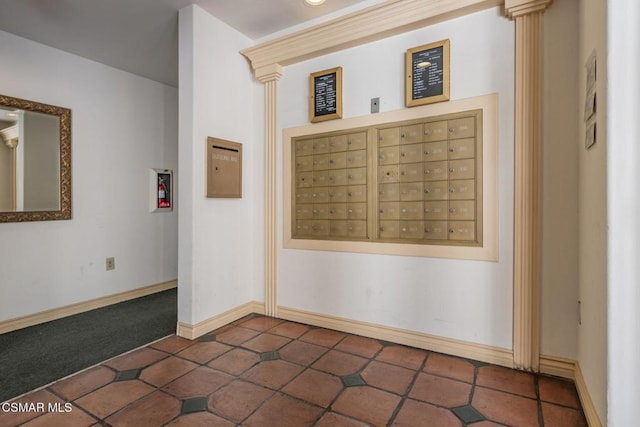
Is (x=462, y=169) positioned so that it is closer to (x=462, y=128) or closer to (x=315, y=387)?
(x=462, y=128)

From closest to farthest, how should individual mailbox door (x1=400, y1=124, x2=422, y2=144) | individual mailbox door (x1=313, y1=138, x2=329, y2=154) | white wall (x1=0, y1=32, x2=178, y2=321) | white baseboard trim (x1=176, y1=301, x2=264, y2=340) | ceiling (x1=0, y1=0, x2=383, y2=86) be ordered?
1. individual mailbox door (x1=400, y1=124, x2=422, y2=144)
2. ceiling (x1=0, y1=0, x2=383, y2=86)
3. white baseboard trim (x1=176, y1=301, x2=264, y2=340)
4. individual mailbox door (x1=313, y1=138, x2=329, y2=154)
5. white wall (x1=0, y1=32, x2=178, y2=321)

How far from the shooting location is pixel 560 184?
170cm

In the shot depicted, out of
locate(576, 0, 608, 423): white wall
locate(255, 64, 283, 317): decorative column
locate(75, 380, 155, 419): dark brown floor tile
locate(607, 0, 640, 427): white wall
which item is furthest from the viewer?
locate(255, 64, 283, 317): decorative column

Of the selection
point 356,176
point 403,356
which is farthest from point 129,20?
point 403,356

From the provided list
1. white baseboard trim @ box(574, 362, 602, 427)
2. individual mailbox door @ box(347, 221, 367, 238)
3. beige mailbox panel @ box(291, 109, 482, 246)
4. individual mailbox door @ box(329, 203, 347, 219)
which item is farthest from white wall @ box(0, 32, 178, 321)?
white baseboard trim @ box(574, 362, 602, 427)

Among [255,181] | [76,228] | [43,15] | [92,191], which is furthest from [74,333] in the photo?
[43,15]

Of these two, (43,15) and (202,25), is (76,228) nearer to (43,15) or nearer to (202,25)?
(43,15)

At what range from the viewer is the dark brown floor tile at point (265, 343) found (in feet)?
6.94

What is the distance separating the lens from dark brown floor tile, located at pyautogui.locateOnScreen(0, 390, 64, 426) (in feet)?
4.64

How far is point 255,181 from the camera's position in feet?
9.13

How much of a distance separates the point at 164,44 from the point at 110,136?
1072 millimetres

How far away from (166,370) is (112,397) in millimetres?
298

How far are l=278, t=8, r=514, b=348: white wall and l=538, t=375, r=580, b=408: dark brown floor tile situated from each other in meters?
0.23

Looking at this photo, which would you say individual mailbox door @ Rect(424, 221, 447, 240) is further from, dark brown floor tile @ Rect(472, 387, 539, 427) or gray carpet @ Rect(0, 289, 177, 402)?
gray carpet @ Rect(0, 289, 177, 402)
